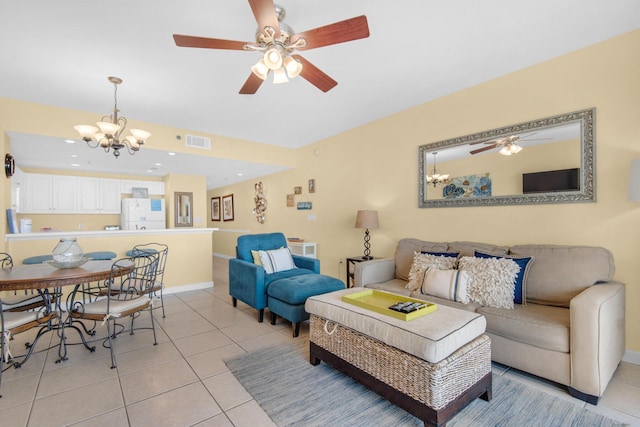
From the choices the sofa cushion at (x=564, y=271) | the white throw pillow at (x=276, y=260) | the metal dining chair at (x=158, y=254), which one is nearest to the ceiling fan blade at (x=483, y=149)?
the sofa cushion at (x=564, y=271)

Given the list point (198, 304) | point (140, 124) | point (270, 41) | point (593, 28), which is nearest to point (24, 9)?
point (270, 41)

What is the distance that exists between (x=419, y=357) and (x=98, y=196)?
23.1ft

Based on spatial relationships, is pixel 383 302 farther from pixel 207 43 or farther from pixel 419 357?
pixel 207 43

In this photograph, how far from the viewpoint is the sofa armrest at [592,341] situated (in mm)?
1730

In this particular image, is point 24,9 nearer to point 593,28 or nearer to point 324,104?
point 324,104

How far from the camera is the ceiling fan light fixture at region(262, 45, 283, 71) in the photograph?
5.77ft

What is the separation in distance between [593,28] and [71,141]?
18.5ft

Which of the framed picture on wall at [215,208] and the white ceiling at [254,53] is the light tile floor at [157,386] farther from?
the framed picture on wall at [215,208]

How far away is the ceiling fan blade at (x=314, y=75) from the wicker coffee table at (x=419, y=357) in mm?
1764

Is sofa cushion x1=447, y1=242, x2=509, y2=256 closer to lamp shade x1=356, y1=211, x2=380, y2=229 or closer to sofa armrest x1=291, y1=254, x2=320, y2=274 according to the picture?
lamp shade x1=356, y1=211, x2=380, y2=229

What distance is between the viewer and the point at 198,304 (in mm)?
3922

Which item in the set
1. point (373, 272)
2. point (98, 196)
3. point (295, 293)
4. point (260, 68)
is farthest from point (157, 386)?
point (98, 196)

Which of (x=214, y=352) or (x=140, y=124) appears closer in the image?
(x=214, y=352)

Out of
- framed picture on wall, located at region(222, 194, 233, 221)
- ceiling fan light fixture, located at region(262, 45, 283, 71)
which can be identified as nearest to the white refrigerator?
framed picture on wall, located at region(222, 194, 233, 221)
